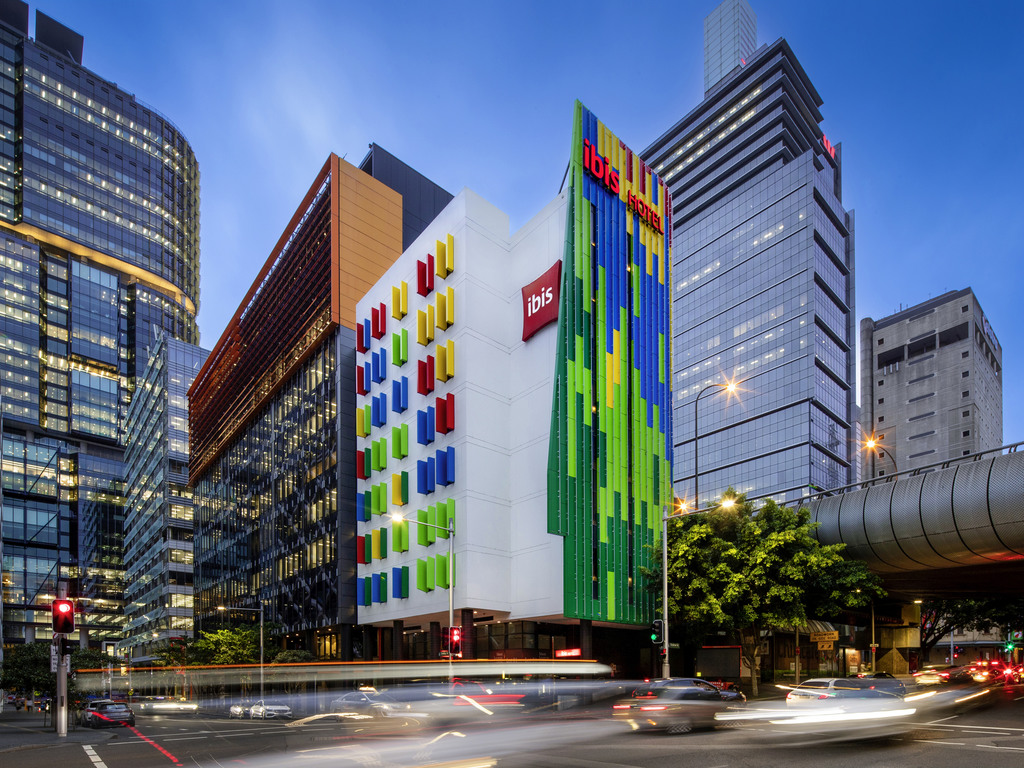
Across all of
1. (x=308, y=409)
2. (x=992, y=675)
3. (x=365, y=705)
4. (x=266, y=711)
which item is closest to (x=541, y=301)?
(x=266, y=711)

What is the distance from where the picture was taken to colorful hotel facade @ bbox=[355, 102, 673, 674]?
47156 mm

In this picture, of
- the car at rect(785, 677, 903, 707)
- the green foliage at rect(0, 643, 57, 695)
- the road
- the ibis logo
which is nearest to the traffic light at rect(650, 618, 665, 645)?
the road

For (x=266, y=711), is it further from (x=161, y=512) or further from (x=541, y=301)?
(x=161, y=512)

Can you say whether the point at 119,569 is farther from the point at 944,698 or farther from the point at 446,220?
A: the point at 944,698

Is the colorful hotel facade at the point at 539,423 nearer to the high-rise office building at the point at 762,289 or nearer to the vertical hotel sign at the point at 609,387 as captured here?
the vertical hotel sign at the point at 609,387

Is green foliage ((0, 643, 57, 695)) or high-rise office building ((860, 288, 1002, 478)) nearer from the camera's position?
green foliage ((0, 643, 57, 695))

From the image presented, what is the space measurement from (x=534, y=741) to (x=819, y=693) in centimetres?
994

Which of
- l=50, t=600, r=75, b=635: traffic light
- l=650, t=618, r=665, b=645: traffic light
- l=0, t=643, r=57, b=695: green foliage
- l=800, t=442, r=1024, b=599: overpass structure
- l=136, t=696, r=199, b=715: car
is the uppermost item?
l=800, t=442, r=1024, b=599: overpass structure

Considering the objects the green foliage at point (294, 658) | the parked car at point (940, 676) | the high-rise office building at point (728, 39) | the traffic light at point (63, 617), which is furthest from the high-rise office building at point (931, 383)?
the traffic light at point (63, 617)

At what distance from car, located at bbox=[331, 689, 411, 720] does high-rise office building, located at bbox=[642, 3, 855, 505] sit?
94.9 metres

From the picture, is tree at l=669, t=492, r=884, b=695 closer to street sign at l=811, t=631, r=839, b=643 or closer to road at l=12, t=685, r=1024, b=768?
street sign at l=811, t=631, r=839, b=643

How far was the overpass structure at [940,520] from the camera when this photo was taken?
36.6m

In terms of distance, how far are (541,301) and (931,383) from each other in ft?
473

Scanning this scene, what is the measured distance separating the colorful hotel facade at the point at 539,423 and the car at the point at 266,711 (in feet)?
39.7
